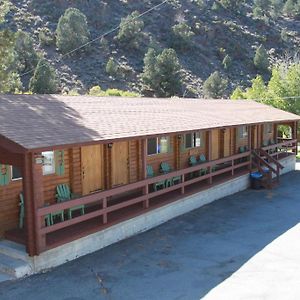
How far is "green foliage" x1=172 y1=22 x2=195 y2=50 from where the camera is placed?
7150 cm

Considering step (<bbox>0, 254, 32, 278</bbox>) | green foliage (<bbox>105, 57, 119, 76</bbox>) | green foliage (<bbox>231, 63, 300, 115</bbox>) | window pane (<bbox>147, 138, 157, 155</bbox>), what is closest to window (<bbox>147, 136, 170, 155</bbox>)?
window pane (<bbox>147, 138, 157, 155</bbox>)

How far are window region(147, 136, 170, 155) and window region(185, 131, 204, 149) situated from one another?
1.32 metres

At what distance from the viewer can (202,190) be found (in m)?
15.3

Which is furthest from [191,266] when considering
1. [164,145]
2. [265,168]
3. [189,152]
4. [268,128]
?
[268,128]

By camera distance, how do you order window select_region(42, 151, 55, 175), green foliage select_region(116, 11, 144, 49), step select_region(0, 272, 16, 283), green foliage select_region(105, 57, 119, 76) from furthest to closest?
green foliage select_region(116, 11, 144, 49), green foliage select_region(105, 57, 119, 76), window select_region(42, 151, 55, 175), step select_region(0, 272, 16, 283)

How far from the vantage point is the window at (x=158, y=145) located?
14962 millimetres

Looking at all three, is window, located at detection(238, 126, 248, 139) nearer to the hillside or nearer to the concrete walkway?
the concrete walkway

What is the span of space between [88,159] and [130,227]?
7.24 feet

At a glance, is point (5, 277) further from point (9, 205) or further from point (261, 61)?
point (261, 61)

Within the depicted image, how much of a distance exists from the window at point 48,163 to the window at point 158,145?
170 inches

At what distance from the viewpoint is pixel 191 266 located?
32.3 ft

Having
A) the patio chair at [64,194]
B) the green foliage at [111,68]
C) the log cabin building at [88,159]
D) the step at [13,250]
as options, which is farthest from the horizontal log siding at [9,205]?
the green foliage at [111,68]

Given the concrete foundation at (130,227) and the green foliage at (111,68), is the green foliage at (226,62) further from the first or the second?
the concrete foundation at (130,227)

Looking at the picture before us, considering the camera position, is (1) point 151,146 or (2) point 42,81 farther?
(2) point 42,81
